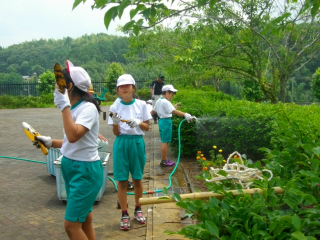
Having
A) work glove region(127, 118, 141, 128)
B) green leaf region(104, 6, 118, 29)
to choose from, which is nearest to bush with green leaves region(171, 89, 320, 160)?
work glove region(127, 118, 141, 128)

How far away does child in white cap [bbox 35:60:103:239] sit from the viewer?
10.8 ft

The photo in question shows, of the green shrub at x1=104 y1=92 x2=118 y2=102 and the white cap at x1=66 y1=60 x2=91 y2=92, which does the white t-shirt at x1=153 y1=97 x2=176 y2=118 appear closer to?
the white cap at x1=66 y1=60 x2=91 y2=92

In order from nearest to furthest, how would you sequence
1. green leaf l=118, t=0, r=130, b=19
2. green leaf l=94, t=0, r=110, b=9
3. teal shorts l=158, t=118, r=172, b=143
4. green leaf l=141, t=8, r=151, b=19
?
green leaf l=118, t=0, r=130, b=19 → green leaf l=94, t=0, r=110, b=9 → green leaf l=141, t=8, r=151, b=19 → teal shorts l=158, t=118, r=172, b=143

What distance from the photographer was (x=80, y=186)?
10.8 feet

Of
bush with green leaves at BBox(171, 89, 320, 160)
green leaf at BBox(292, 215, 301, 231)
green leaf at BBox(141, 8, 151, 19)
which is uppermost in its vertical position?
green leaf at BBox(141, 8, 151, 19)

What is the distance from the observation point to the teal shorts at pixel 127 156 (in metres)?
4.88

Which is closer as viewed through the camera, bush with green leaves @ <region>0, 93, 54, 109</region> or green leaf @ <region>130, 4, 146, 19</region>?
green leaf @ <region>130, 4, 146, 19</region>

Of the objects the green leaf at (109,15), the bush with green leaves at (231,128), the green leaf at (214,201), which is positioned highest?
the green leaf at (109,15)

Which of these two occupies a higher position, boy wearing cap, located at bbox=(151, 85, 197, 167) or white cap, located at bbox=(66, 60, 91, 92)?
white cap, located at bbox=(66, 60, 91, 92)

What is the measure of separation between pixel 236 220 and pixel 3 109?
2450cm

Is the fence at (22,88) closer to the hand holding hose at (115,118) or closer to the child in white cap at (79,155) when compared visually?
the hand holding hose at (115,118)

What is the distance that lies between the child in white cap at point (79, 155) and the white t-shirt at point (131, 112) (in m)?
1.43

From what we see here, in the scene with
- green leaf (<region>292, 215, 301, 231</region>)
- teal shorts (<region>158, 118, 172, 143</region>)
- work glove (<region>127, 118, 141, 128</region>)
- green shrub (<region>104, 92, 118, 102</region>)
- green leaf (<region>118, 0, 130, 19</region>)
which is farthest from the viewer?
green shrub (<region>104, 92, 118, 102</region>)

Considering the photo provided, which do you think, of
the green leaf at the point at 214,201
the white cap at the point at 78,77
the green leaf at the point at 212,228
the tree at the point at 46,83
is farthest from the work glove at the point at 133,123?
the tree at the point at 46,83
